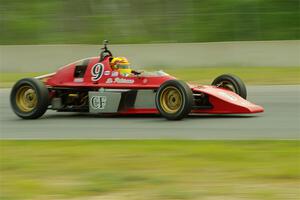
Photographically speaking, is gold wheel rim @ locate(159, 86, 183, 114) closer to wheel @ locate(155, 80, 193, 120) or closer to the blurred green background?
wheel @ locate(155, 80, 193, 120)

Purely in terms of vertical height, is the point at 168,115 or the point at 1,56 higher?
the point at 1,56

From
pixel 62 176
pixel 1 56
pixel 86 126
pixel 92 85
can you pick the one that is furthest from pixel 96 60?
pixel 1 56

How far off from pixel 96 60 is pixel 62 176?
5.36m

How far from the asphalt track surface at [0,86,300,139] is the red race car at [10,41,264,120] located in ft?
0.62

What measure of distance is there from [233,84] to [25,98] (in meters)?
3.56

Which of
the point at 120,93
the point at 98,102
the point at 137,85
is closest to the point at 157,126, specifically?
the point at 137,85

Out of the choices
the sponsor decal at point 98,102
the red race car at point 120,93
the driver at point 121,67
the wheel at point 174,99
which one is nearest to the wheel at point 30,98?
the red race car at point 120,93

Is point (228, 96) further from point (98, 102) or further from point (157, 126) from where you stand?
point (98, 102)

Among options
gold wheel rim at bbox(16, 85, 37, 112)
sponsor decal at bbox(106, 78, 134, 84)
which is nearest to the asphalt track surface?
gold wheel rim at bbox(16, 85, 37, 112)

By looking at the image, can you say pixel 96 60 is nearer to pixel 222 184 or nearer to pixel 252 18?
pixel 222 184

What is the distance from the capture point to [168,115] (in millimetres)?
11344

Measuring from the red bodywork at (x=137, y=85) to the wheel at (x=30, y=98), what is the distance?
44 centimetres

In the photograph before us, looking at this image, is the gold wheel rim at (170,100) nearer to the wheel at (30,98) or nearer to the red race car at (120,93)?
the red race car at (120,93)

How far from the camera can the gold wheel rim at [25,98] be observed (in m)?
12.5
